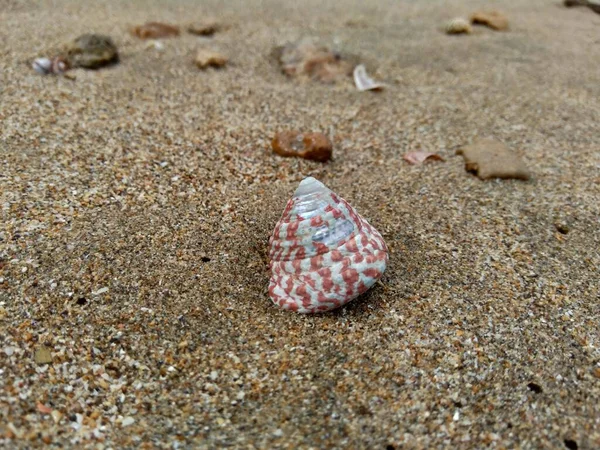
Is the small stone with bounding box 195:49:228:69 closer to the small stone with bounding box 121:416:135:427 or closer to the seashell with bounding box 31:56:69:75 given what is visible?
the seashell with bounding box 31:56:69:75

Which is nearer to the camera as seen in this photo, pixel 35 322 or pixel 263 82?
pixel 35 322

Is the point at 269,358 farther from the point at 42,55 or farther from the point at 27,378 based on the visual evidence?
the point at 42,55

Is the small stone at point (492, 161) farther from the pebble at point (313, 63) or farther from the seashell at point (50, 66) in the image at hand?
the seashell at point (50, 66)

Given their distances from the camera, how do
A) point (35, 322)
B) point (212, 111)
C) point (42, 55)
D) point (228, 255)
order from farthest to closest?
point (42, 55) → point (212, 111) → point (228, 255) → point (35, 322)

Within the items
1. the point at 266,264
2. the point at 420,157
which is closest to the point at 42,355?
the point at 266,264

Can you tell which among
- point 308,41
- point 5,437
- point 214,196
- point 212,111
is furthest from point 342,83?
point 5,437

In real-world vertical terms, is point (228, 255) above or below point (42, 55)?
below
